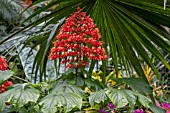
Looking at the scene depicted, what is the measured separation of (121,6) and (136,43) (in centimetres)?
20

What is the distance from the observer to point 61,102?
794mm

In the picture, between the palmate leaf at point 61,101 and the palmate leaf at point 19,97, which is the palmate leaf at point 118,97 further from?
the palmate leaf at point 19,97

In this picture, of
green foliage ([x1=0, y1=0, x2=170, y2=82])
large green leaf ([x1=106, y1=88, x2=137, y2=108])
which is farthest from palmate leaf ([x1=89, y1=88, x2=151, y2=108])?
green foliage ([x1=0, y1=0, x2=170, y2=82])

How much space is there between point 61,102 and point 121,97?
0.17 m

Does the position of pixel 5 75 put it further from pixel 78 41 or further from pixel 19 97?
pixel 78 41

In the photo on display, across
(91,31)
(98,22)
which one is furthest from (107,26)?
(91,31)

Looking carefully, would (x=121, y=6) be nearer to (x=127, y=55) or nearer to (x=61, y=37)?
(x=127, y=55)

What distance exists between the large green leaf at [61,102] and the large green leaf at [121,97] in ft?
0.30

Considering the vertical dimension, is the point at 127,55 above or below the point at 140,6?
below

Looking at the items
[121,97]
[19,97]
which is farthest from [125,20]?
[19,97]

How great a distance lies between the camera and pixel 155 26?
52.2 inches

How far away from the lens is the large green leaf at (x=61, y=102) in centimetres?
78

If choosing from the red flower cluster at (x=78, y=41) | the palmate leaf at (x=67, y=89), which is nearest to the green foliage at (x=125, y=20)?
the red flower cluster at (x=78, y=41)

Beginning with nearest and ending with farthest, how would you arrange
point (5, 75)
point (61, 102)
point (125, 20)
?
point (61, 102)
point (5, 75)
point (125, 20)
